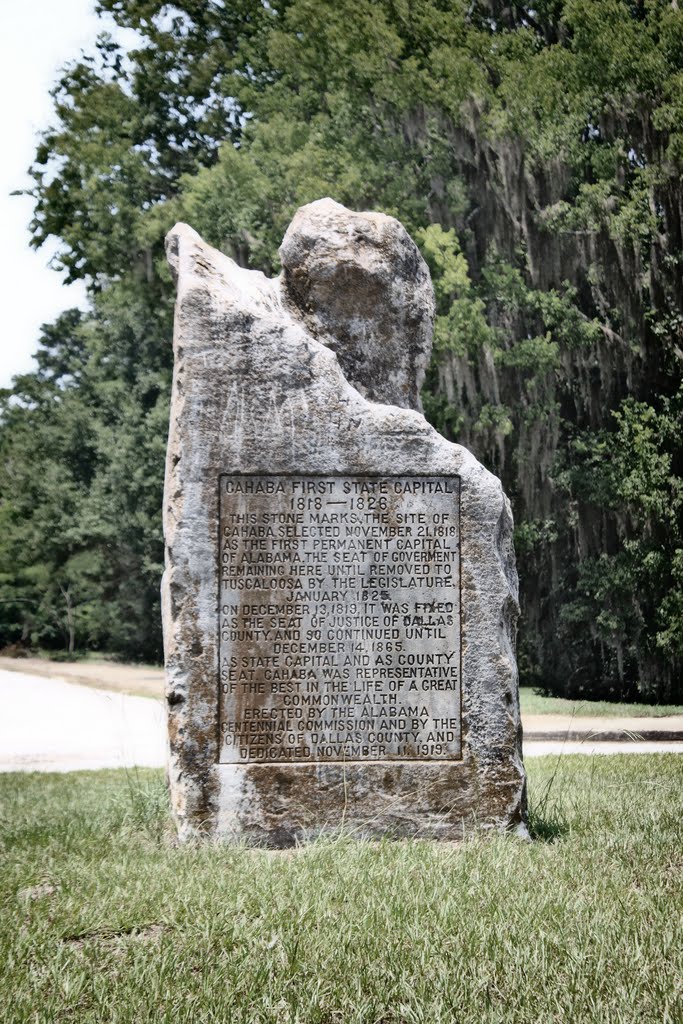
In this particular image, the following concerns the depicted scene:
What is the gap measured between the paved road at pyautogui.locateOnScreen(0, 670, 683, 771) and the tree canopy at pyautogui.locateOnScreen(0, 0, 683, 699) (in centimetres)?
631

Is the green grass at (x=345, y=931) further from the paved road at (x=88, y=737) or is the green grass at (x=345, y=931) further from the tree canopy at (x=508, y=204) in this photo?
the tree canopy at (x=508, y=204)

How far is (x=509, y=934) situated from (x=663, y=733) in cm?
1016

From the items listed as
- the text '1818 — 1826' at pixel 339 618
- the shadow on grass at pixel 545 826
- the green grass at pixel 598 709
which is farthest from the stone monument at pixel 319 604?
the green grass at pixel 598 709

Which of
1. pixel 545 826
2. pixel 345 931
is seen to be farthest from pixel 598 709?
pixel 345 931

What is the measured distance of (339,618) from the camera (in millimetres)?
5695

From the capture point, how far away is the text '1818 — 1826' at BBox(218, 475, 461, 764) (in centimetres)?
560

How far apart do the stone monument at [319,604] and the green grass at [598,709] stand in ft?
34.7

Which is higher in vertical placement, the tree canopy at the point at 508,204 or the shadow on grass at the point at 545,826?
the tree canopy at the point at 508,204

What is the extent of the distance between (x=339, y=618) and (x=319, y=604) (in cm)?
13

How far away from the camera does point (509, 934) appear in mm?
3807

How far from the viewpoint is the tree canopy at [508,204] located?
59.6 feet

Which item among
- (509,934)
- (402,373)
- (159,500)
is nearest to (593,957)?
(509,934)

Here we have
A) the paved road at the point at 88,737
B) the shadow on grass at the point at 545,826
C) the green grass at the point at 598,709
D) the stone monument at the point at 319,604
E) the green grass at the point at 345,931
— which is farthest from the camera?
the green grass at the point at 598,709

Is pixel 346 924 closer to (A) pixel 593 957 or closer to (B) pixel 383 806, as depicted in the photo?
(A) pixel 593 957
